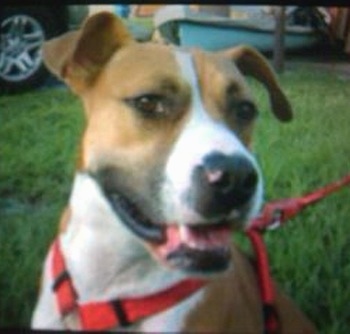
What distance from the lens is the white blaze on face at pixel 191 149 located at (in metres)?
1.97

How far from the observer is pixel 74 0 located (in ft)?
7.82

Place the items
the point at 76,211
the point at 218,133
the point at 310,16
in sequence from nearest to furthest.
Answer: the point at 218,133 < the point at 76,211 < the point at 310,16

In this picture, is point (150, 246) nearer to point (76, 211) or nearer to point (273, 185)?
point (76, 211)

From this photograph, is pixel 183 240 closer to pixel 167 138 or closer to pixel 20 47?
pixel 167 138

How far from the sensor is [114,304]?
2143 mm

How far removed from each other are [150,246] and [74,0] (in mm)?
614

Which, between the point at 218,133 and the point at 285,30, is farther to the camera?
the point at 285,30

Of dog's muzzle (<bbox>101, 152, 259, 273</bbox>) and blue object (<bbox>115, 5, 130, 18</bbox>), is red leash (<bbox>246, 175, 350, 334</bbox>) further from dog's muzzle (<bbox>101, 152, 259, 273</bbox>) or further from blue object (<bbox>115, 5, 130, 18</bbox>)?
blue object (<bbox>115, 5, 130, 18</bbox>)

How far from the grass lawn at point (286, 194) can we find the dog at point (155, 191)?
0.53 feet

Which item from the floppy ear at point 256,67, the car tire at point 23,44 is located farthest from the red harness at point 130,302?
the car tire at point 23,44

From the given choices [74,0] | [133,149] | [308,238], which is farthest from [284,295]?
[74,0]

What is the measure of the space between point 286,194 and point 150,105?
0.50m

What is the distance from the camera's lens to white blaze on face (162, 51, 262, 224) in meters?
1.97

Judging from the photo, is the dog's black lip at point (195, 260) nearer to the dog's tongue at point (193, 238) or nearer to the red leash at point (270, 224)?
the dog's tongue at point (193, 238)
